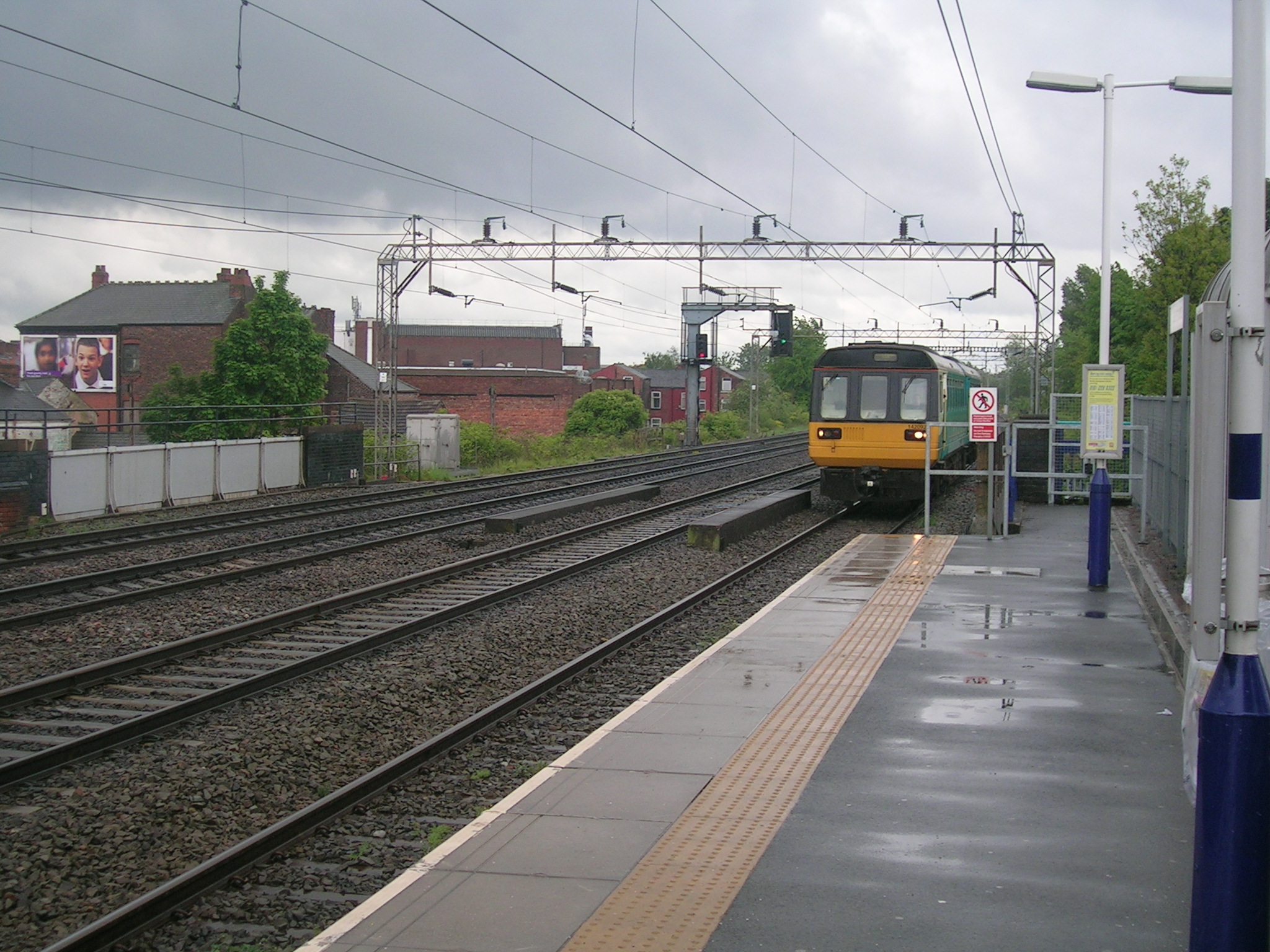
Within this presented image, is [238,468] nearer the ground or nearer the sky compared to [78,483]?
nearer the sky

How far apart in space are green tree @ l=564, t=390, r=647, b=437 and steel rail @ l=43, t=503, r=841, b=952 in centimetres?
5100

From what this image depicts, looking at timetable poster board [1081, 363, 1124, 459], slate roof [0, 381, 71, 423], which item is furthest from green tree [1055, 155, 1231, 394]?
slate roof [0, 381, 71, 423]

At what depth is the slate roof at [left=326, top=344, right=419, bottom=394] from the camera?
→ 59.4 meters

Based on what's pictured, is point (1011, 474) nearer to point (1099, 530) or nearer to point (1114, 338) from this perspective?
point (1099, 530)

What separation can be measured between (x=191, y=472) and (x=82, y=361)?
4235 centimetres

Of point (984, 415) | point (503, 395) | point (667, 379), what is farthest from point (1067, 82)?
point (667, 379)

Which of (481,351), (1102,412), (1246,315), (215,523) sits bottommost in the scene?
(215,523)

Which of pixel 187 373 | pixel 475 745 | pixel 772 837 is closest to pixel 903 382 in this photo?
pixel 475 745

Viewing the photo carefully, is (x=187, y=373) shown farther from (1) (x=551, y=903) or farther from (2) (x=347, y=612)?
(1) (x=551, y=903)

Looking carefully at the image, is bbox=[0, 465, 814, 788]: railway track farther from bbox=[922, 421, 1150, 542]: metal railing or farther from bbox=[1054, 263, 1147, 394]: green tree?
bbox=[1054, 263, 1147, 394]: green tree

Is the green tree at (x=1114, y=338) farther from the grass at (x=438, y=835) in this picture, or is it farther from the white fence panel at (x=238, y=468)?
the grass at (x=438, y=835)

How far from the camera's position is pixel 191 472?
23.2 metres

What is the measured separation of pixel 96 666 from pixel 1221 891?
8.20m

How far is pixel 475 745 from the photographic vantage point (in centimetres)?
773
